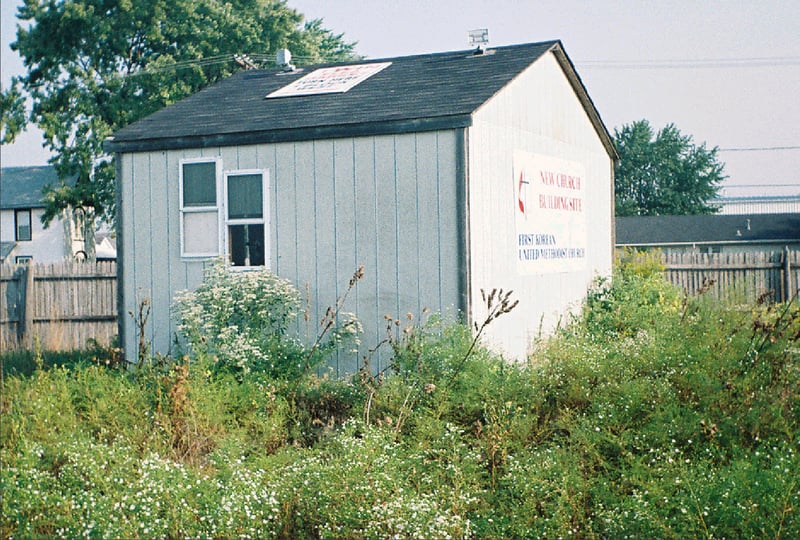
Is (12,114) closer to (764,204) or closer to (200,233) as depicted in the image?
(200,233)

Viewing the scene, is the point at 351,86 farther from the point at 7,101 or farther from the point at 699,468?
the point at 7,101

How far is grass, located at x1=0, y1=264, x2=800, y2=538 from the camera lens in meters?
5.43

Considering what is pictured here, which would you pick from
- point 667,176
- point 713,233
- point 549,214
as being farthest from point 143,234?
point 667,176

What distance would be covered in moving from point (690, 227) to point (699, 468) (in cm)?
4095

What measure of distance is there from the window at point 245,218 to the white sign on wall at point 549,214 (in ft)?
10.4

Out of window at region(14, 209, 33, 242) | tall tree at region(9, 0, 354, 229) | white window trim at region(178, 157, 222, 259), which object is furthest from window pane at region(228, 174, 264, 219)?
window at region(14, 209, 33, 242)

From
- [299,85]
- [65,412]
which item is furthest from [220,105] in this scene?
[65,412]

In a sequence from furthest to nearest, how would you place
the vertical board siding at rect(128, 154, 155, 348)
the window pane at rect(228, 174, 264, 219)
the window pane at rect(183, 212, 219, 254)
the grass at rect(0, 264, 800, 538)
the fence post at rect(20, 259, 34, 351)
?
the fence post at rect(20, 259, 34, 351)
the vertical board siding at rect(128, 154, 155, 348)
the window pane at rect(183, 212, 219, 254)
the window pane at rect(228, 174, 264, 219)
the grass at rect(0, 264, 800, 538)

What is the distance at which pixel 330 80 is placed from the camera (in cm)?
1282

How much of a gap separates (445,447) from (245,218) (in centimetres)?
539

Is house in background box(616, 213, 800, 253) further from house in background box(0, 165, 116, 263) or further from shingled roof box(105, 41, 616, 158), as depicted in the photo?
shingled roof box(105, 41, 616, 158)

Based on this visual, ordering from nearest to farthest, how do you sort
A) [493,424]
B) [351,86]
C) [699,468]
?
1. [699,468]
2. [493,424]
3. [351,86]

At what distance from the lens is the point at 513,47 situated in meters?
13.0

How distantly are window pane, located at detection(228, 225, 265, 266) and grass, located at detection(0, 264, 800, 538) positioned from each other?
3077 millimetres
